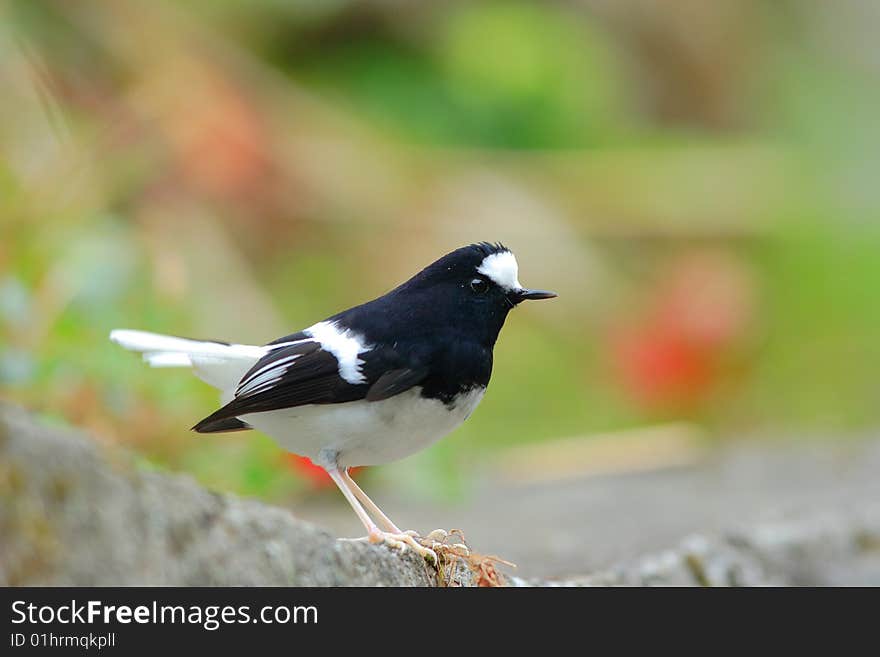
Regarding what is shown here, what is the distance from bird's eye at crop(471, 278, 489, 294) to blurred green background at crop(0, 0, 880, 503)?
2.43 meters

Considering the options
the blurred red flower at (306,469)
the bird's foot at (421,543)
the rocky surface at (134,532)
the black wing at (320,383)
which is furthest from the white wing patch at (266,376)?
the blurred red flower at (306,469)

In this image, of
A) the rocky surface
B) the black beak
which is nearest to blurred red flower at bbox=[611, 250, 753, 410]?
the black beak

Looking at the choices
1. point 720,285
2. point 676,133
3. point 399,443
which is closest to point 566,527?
point 399,443

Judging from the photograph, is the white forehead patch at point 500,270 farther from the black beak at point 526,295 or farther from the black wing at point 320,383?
the black wing at point 320,383

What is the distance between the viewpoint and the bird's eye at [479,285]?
103 inches

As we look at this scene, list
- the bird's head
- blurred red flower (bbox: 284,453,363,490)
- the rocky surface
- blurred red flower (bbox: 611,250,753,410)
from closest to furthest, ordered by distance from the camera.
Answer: the rocky surface → the bird's head → blurred red flower (bbox: 284,453,363,490) → blurred red flower (bbox: 611,250,753,410)

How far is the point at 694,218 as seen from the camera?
7.25m

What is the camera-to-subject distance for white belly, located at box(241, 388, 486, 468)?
240 cm

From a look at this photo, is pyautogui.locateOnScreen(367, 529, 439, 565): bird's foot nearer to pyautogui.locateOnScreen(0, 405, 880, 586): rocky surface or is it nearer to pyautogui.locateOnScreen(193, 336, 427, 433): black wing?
pyautogui.locateOnScreen(0, 405, 880, 586): rocky surface

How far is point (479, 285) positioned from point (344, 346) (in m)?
0.35

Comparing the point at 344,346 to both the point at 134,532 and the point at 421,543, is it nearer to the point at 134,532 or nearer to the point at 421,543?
the point at 421,543

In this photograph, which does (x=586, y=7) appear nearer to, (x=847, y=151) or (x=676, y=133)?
(x=676, y=133)

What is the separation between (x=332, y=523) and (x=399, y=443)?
1694 mm

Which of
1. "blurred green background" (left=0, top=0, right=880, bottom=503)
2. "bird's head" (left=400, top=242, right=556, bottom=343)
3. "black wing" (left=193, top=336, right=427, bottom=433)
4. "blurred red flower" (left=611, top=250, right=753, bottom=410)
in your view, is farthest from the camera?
"blurred red flower" (left=611, top=250, right=753, bottom=410)
